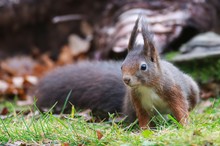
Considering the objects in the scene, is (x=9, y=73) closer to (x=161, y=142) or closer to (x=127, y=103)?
(x=127, y=103)

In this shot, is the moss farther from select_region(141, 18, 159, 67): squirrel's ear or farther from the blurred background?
select_region(141, 18, 159, 67): squirrel's ear

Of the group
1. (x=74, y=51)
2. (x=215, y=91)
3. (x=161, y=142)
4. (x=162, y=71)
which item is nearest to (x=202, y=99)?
(x=215, y=91)

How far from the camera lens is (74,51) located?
8.83m

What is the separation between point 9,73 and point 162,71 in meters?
5.01

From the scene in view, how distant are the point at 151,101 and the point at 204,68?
2.11m

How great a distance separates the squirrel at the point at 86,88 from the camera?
4.46 metres

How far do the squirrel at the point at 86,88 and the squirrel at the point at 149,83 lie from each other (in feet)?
2.08

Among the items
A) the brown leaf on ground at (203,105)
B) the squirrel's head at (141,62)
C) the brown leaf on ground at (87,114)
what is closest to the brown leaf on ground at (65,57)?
the brown leaf on ground at (203,105)

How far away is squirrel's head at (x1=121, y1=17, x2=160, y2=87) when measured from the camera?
3.42 metres

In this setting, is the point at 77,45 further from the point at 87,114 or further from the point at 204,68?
the point at 87,114

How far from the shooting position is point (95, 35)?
7.67 meters

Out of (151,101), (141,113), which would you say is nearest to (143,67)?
(151,101)

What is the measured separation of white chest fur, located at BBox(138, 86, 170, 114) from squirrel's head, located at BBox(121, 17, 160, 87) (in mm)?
91

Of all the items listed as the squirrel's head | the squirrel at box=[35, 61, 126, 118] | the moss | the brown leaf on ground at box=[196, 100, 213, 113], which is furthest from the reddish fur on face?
the moss
